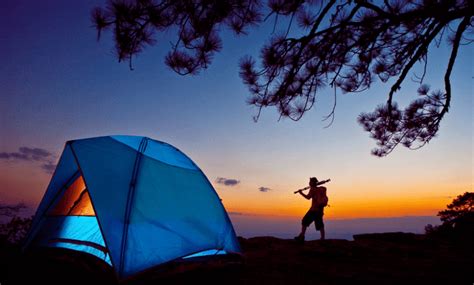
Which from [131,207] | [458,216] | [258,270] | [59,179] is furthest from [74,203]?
[458,216]

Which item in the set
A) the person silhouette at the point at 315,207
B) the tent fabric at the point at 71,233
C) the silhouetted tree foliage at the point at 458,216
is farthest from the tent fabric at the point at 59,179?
the silhouetted tree foliage at the point at 458,216

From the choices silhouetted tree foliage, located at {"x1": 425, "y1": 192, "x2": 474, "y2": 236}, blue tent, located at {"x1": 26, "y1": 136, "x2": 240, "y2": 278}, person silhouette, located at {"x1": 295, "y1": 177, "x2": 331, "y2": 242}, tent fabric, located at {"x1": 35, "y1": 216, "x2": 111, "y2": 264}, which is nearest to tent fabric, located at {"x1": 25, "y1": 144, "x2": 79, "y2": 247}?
blue tent, located at {"x1": 26, "y1": 136, "x2": 240, "y2": 278}

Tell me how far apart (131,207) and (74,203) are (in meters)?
1.69

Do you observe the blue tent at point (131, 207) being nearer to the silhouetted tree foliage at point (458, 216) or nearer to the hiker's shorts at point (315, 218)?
the hiker's shorts at point (315, 218)

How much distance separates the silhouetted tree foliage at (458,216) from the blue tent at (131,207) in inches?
423

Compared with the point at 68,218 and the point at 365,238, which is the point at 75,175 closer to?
the point at 68,218

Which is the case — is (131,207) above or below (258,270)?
above

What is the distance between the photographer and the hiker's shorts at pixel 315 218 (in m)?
7.09

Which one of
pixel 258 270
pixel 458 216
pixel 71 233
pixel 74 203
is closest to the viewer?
pixel 258 270

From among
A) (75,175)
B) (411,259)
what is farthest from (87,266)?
(411,259)

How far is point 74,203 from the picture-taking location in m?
4.30

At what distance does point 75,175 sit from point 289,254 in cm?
404

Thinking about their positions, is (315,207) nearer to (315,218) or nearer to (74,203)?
(315,218)

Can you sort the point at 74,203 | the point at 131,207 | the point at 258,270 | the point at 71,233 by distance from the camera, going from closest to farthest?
the point at 131,207
the point at 258,270
the point at 71,233
the point at 74,203
